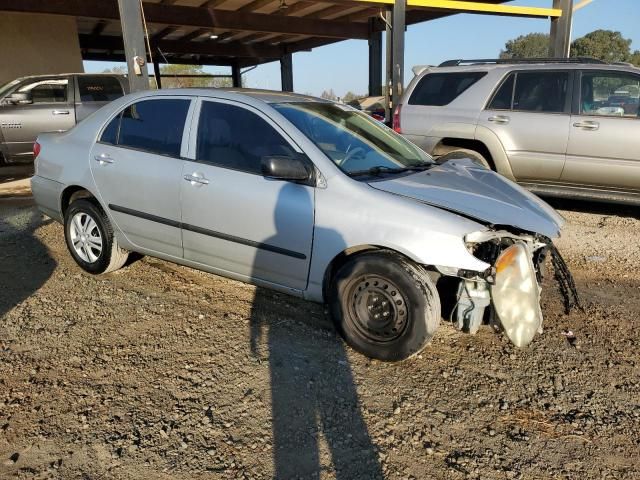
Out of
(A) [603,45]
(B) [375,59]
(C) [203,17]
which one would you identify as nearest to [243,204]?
(C) [203,17]

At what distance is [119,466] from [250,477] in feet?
2.01

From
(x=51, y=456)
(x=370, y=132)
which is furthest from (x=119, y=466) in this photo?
(x=370, y=132)

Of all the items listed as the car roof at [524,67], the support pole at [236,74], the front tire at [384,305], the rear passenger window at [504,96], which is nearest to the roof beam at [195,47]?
the support pole at [236,74]

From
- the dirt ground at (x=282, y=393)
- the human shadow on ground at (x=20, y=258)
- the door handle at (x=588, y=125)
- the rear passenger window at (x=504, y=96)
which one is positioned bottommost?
the dirt ground at (x=282, y=393)

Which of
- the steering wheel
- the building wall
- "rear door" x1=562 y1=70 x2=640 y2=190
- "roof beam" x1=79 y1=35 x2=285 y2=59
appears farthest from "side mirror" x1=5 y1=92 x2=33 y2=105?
"roof beam" x1=79 y1=35 x2=285 y2=59

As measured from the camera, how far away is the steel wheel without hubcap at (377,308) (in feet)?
10.1

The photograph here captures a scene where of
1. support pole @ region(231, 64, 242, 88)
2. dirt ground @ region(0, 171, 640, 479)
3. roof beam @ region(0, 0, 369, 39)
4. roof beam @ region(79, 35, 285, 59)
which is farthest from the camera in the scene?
support pole @ region(231, 64, 242, 88)

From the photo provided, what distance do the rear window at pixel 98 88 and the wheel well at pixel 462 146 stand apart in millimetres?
6326

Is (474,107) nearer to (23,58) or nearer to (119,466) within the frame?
(119,466)

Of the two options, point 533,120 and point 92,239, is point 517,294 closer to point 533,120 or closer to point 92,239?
point 92,239

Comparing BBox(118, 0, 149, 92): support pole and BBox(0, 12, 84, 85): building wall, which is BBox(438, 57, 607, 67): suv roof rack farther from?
BBox(0, 12, 84, 85): building wall

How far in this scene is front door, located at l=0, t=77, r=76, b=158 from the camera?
9398mm

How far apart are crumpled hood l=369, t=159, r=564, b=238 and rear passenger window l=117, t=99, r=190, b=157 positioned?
5.31 feet

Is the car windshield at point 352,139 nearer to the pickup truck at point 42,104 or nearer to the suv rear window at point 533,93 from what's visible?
the suv rear window at point 533,93
